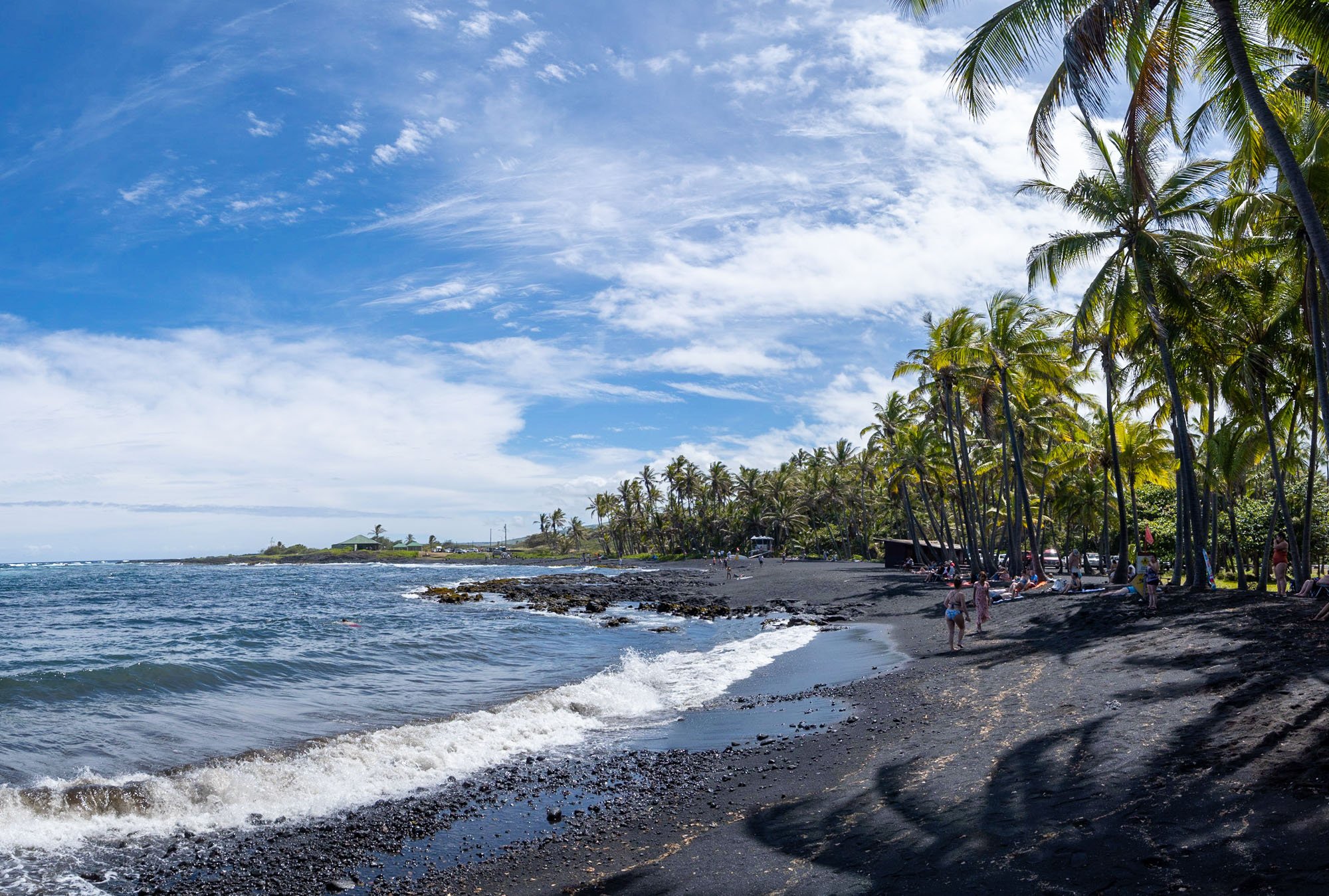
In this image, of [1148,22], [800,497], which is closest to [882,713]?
[1148,22]

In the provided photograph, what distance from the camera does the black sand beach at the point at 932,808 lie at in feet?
18.0

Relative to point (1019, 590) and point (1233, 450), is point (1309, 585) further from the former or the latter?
point (1019, 590)

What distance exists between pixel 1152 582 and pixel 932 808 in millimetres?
15339

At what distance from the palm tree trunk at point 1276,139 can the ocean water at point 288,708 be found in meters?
11.2

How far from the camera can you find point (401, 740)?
12195 millimetres

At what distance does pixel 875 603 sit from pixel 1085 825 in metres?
29.1

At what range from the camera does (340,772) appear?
10711 mm

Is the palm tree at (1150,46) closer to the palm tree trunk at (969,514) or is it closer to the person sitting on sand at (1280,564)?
the person sitting on sand at (1280,564)

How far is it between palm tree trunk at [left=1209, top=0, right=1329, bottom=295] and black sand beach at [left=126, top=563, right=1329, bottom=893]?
491cm

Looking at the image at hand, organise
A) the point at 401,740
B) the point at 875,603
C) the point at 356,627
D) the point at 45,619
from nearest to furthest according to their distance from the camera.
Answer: the point at 401,740
the point at 356,627
the point at 875,603
the point at 45,619

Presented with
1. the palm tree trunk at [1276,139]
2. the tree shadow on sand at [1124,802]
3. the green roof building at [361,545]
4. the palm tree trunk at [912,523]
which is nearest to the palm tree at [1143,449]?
the palm tree trunk at [912,523]

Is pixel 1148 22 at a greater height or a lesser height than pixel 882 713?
greater

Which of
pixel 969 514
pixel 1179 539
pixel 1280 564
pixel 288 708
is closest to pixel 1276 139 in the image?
pixel 1280 564

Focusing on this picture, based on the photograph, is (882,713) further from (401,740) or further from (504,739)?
(401,740)
